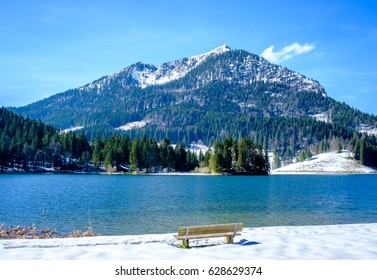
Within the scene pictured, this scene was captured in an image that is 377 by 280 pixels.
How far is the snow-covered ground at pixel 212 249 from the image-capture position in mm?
14609

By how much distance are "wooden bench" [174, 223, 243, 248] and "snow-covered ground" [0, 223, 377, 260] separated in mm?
486

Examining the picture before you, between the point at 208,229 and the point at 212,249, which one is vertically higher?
the point at 208,229

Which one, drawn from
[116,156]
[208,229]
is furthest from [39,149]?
[208,229]

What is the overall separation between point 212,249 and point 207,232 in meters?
1.47

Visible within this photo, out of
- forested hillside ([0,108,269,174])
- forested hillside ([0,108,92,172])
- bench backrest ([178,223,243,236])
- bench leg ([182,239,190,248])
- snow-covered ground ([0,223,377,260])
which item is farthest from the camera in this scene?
forested hillside ([0,108,269,174])

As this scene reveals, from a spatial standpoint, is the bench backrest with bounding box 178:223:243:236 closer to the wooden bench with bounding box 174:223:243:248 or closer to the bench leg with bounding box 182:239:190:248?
the wooden bench with bounding box 174:223:243:248

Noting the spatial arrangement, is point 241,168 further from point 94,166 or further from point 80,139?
point 80,139

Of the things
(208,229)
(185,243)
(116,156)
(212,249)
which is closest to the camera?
(212,249)

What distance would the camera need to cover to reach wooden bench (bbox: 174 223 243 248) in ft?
56.9

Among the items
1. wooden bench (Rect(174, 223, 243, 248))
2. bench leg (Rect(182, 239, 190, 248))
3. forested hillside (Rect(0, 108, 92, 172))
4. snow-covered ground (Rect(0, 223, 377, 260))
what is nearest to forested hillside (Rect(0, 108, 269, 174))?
forested hillside (Rect(0, 108, 92, 172))

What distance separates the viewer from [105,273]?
40.9 feet

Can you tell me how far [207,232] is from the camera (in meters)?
17.9

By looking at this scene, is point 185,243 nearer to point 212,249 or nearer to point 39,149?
point 212,249

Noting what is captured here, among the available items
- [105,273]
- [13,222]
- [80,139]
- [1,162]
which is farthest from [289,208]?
[80,139]
